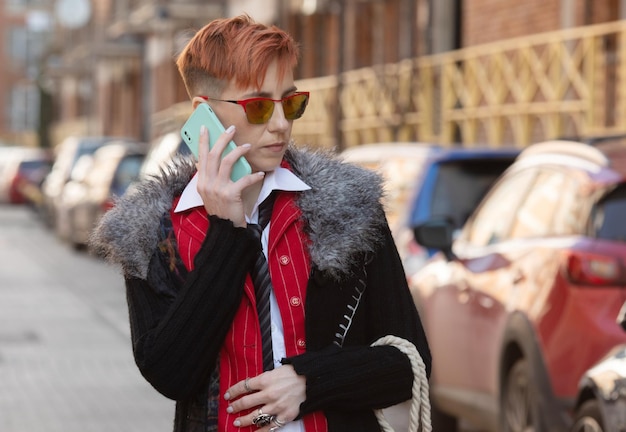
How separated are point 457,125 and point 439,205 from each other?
36.7 ft

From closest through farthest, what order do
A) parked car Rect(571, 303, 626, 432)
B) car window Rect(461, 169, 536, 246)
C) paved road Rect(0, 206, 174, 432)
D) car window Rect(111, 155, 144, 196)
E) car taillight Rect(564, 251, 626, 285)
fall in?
parked car Rect(571, 303, 626, 432), car taillight Rect(564, 251, 626, 285), car window Rect(461, 169, 536, 246), paved road Rect(0, 206, 174, 432), car window Rect(111, 155, 144, 196)

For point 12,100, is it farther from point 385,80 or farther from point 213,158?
point 213,158

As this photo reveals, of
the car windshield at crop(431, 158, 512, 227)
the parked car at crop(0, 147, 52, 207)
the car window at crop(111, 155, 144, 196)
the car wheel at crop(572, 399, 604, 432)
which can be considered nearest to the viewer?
the car wheel at crop(572, 399, 604, 432)

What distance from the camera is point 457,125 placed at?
22.0 m

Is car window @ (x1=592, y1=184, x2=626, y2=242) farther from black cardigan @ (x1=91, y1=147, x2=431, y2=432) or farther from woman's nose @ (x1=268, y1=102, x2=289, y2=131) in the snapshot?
woman's nose @ (x1=268, y1=102, x2=289, y2=131)

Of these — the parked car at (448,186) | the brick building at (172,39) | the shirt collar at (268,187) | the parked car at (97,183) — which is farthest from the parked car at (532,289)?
the parked car at (97,183)

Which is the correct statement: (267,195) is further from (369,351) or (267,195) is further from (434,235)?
(434,235)

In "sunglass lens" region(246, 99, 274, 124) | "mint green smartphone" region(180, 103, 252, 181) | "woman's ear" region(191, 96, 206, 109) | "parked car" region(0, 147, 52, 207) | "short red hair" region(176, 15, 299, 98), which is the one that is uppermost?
"short red hair" region(176, 15, 299, 98)

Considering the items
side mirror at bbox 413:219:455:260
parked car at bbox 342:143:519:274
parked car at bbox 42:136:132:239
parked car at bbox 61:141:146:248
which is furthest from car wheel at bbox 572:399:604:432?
parked car at bbox 42:136:132:239

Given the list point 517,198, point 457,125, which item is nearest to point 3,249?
point 457,125

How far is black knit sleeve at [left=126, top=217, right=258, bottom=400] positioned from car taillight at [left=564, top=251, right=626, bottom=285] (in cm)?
356

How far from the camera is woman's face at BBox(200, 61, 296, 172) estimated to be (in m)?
3.40

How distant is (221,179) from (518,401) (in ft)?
14.5

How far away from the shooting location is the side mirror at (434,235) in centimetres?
858
